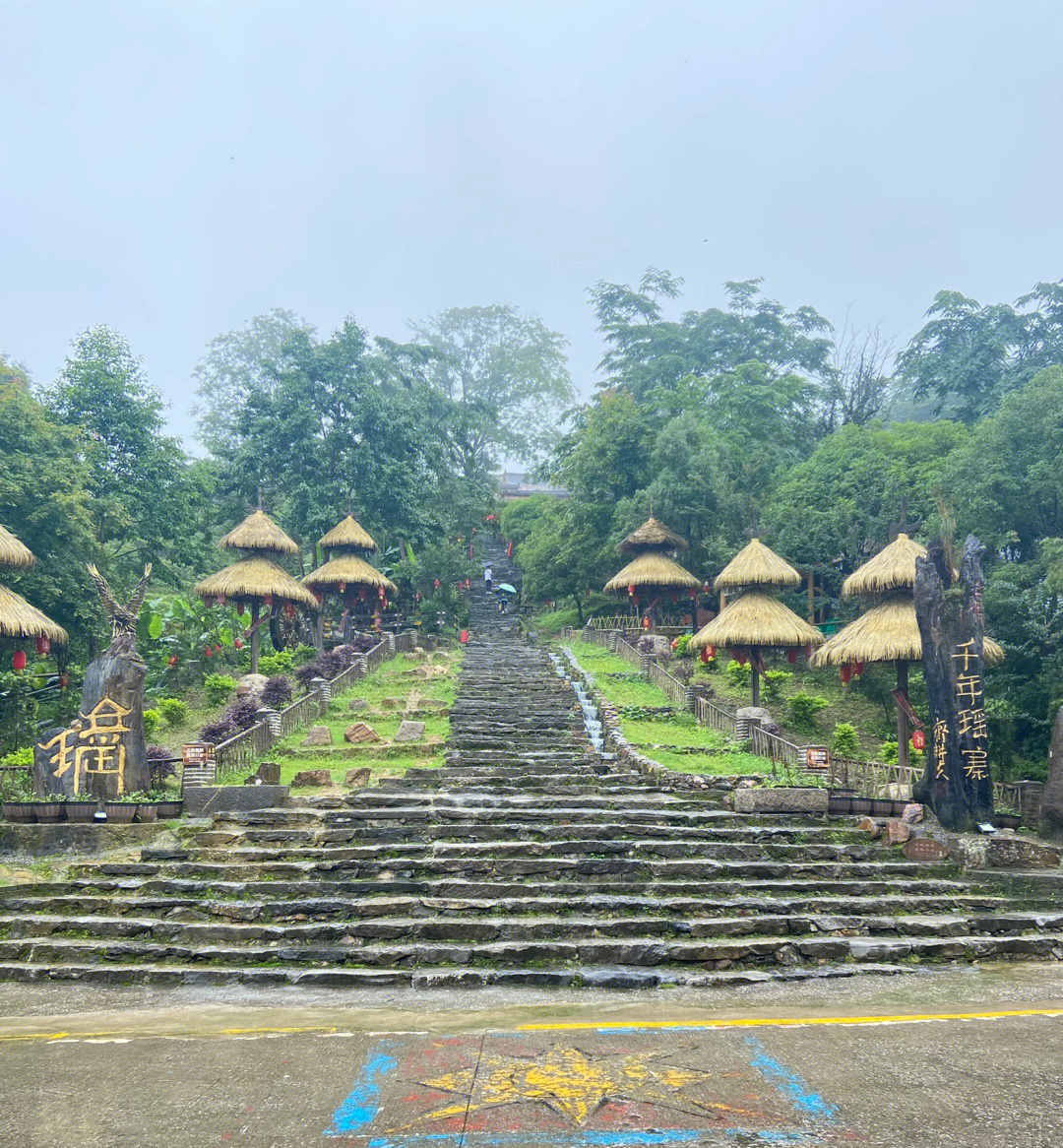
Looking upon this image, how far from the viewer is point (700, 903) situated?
9320 mm

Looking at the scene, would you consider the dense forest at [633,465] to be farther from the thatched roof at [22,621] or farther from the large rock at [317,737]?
the large rock at [317,737]

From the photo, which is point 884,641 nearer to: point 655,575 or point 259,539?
point 655,575

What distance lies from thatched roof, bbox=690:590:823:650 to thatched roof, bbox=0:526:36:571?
45.6ft

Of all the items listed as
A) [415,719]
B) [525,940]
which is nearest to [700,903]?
[525,940]

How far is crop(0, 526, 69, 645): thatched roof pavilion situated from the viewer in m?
16.8

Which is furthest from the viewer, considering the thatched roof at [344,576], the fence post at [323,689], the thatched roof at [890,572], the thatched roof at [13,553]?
the thatched roof at [344,576]

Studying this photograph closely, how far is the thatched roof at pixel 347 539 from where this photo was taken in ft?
88.4

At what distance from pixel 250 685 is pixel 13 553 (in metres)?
5.97

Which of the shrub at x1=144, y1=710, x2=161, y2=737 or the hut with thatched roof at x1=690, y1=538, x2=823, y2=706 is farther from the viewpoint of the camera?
the hut with thatched roof at x1=690, y1=538, x2=823, y2=706

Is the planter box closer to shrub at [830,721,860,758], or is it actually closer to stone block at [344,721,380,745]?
shrub at [830,721,860,758]

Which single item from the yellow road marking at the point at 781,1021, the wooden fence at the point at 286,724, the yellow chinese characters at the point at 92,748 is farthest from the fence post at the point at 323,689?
the yellow road marking at the point at 781,1021

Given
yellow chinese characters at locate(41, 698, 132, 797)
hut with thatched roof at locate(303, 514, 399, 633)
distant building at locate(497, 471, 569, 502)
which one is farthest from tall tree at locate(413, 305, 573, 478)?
yellow chinese characters at locate(41, 698, 132, 797)

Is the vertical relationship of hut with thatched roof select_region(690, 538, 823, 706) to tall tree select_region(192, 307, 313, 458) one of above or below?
below

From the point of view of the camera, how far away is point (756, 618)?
737 inches
